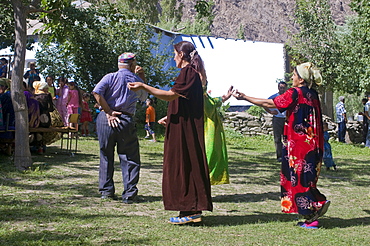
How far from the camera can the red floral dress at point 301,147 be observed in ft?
20.5

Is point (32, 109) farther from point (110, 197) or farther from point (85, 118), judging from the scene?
point (85, 118)

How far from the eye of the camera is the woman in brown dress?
605 cm

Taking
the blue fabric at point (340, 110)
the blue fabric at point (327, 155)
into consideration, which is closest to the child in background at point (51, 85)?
the blue fabric at point (327, 155)

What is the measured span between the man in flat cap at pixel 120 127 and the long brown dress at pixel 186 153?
4.14 ft

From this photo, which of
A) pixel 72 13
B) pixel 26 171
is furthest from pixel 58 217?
pixel 72 13

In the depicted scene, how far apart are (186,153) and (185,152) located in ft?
0.05

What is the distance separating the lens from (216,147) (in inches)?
322

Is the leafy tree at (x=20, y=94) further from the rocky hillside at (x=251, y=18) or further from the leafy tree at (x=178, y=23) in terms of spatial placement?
the rocky hillside at (x=251, y=18)

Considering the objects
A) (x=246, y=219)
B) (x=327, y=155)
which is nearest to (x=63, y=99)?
(x=327, y=155)

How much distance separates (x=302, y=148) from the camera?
627 centimetres

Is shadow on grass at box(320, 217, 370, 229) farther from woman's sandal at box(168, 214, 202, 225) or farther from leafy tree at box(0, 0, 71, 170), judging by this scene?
leafy tree at box(0, 0, 71, 170)

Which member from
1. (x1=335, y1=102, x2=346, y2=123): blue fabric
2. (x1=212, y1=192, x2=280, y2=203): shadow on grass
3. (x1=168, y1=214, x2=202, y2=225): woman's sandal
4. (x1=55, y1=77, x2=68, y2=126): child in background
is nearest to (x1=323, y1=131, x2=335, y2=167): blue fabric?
(x1=212, y1=192, x2=280, y2=203): shadow on grass

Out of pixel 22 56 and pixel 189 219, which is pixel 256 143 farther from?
pixel 189 219

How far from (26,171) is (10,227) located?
448 cm
